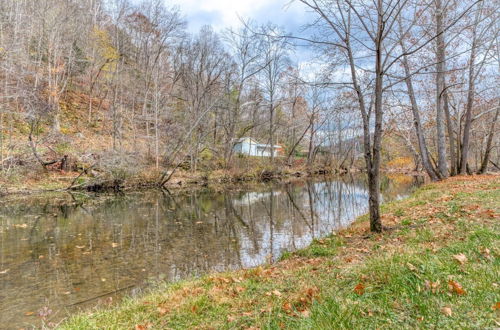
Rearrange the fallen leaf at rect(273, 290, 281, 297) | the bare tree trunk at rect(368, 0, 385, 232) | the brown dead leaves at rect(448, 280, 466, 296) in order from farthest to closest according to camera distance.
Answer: the bare tree trunk at rect(368, 0, 385, 232) → the fallen leaf at rect(273, 290, 281, 297) → the brown dead leaves at rect(448, 280, 466, 296)

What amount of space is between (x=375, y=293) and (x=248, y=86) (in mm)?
35609

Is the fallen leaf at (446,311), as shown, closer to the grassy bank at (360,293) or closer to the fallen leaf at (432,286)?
the grassy bank at (360,293)

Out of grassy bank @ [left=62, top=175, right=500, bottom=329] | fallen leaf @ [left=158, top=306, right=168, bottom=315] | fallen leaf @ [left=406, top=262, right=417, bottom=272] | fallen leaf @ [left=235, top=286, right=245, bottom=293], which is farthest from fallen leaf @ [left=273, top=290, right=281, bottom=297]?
fallen leaf @ [left=406, top=262, right=417, bottom=272]

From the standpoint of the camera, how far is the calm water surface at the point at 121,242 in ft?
18.6

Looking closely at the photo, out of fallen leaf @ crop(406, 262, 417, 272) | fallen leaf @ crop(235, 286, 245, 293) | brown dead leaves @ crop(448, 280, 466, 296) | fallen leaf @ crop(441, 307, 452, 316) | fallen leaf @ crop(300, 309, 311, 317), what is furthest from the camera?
fallen leaf @ crop(235, 286, 245, 293)

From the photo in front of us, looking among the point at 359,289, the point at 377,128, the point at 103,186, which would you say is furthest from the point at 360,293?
the point at 103,186

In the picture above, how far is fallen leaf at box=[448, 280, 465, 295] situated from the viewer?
2.81m

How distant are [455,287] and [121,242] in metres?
8.29

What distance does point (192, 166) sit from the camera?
93.2 ft

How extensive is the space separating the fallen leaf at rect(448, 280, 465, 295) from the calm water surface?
425 cm

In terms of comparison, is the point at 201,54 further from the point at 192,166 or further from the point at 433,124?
the point at 433,124

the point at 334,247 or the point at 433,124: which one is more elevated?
the point at 433,124

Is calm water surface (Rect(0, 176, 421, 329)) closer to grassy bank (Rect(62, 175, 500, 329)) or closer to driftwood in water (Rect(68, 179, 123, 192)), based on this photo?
grassy bank (Rect(62, 175, 500, 329))

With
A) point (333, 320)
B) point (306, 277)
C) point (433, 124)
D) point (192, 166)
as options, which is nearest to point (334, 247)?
point (306, 277)
